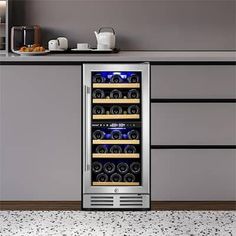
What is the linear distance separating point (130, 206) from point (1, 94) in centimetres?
116

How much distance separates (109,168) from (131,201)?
274mm

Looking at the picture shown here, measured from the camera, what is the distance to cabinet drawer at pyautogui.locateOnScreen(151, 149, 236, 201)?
4.46 metres

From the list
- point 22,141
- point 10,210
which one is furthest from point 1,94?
point 10,210

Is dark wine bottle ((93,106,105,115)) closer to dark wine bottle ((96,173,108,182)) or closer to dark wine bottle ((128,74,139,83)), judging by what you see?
dark wine bottle ((128,74,139,83))

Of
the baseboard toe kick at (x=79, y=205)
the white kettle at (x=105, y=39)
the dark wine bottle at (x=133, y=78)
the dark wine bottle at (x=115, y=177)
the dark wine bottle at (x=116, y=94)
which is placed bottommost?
the baseboard toe kick at (x=79, y=205)

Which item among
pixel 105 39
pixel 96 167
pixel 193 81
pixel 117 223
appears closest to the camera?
pixel 117 223

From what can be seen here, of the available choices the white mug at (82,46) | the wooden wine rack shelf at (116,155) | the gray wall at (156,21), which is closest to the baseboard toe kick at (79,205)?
the wooden wine rack shelf at (116,155)

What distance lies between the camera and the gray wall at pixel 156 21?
514 centimetres

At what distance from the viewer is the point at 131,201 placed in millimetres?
4480

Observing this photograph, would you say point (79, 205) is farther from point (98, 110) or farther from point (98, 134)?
point (98, 110)

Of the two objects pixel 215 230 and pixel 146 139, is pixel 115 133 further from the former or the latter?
pixel 215 230

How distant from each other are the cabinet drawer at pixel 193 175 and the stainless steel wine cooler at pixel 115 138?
0.09 m

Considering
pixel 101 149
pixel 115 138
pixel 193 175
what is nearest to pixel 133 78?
pixel 115 138

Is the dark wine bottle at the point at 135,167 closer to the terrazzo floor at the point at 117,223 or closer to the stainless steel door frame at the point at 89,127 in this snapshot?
the stainless steel door frame at the point at 89,127
